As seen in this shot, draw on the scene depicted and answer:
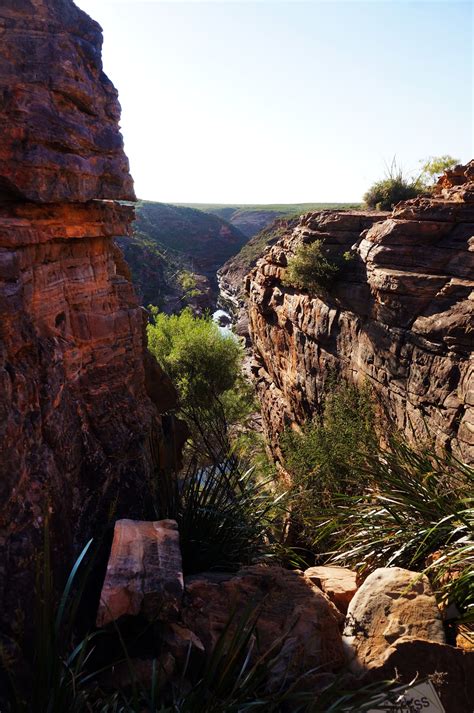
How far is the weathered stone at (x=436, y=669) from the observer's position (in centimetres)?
327

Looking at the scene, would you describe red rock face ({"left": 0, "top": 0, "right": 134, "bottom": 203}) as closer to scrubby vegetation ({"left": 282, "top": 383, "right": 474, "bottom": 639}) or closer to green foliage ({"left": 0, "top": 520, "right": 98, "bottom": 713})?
green foliage ({"left": 0, "top": 520, "right": 98, "bottom": 713})

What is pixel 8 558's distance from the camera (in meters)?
3.33

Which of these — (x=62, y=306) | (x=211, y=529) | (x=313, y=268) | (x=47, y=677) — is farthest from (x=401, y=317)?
(x=47, y=677)

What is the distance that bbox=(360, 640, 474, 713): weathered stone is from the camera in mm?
3266

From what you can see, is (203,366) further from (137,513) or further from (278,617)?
(278,617)

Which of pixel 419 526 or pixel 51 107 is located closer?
pixel 419 526

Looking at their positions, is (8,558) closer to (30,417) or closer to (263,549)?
(30,417)

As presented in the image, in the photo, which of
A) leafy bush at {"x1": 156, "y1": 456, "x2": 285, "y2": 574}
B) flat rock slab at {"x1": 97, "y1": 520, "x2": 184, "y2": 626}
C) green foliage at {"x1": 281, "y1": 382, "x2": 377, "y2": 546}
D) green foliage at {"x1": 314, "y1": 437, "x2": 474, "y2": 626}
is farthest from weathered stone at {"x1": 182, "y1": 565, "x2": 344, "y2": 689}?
green foliage at {"x1": 281, "y1": 382, "x2": 377, "y2": 546}

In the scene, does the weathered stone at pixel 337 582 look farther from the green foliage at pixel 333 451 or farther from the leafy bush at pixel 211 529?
the green foliage at pixel 333 451

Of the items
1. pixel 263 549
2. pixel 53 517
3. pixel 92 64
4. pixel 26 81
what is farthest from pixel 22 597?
pixel 92 64

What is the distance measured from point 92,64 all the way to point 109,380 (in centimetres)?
443

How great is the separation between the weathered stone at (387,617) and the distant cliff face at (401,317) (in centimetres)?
417

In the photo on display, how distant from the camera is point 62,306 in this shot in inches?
233

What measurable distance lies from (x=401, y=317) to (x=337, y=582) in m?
7.93
